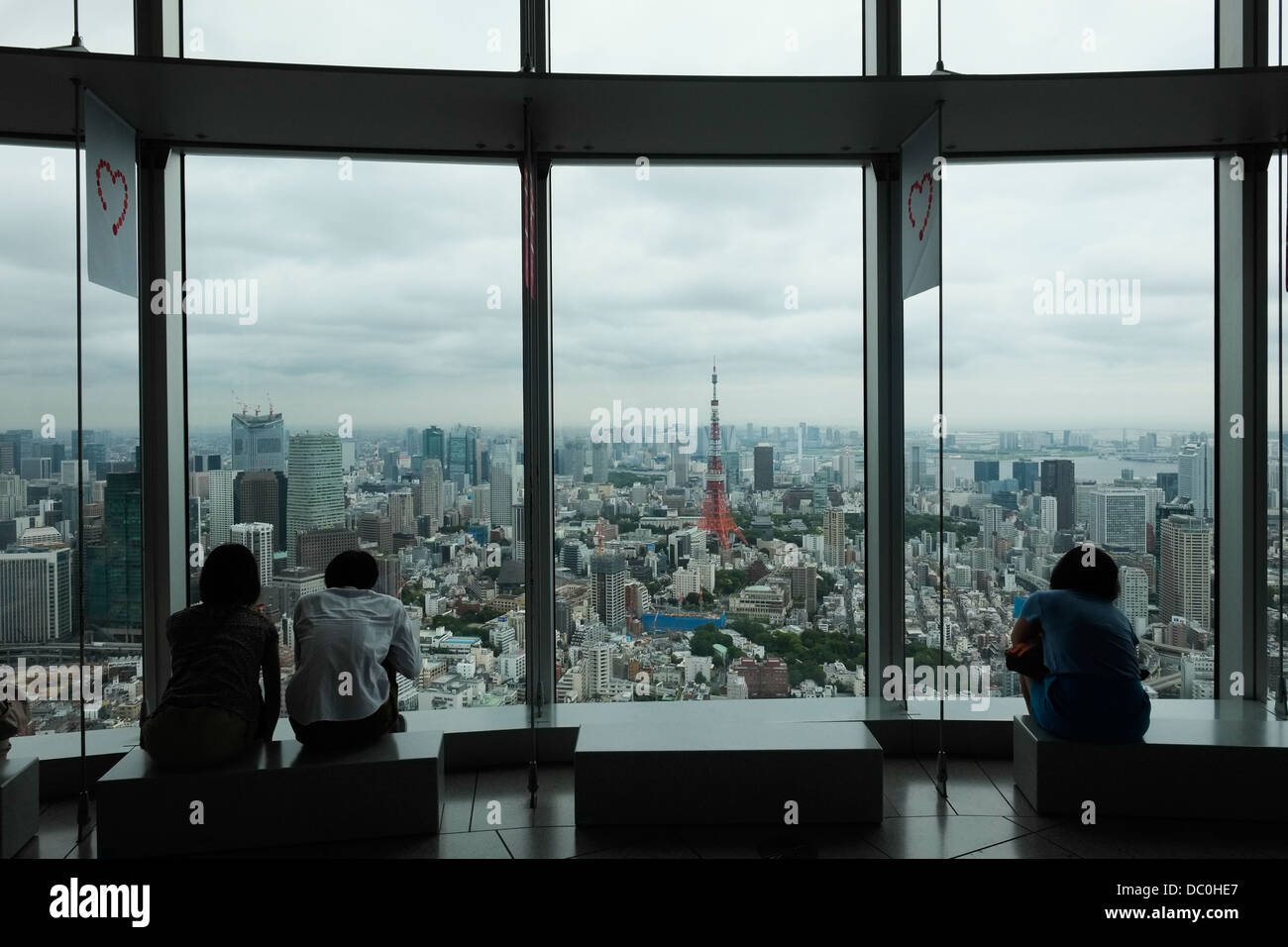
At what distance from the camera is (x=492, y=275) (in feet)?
13.8

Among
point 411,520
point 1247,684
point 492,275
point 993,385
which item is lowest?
point 1247,684

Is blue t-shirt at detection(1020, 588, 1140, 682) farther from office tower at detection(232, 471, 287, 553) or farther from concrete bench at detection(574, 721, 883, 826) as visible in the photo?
office tower at detection(232, 471, 287, 553)

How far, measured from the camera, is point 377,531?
4.25m

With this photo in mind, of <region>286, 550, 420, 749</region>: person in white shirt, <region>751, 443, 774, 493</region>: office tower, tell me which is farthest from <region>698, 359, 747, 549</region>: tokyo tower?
<region>286, 550, 420, 749</region>: person in white shirt

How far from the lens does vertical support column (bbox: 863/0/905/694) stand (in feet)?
14.0

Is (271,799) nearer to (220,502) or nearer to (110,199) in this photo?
(220,502)

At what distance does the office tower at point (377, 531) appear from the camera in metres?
4.24

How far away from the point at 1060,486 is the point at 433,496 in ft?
10.6

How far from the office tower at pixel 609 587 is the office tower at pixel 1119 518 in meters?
2.45

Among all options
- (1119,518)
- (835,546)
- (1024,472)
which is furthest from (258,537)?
(1119,518)

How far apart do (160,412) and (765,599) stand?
10.1ft
